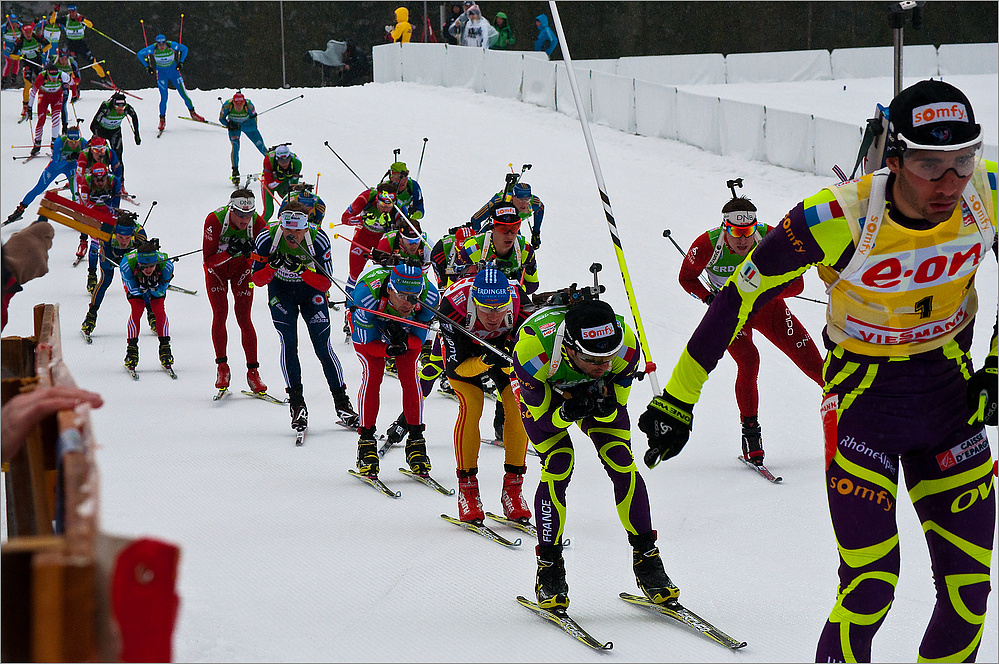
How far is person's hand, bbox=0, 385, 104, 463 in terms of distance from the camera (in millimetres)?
2189

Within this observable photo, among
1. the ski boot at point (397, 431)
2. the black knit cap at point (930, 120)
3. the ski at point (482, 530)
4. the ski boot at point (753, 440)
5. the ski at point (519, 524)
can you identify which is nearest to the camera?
the black knit cap at point (930, 120)

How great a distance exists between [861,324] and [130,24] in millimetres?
33747

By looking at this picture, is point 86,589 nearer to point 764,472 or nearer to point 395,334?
point 395,334

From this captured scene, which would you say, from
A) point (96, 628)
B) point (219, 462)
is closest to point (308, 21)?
point (219, 462)

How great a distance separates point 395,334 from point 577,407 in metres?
2.57

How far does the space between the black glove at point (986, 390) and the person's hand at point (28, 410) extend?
2490 mm

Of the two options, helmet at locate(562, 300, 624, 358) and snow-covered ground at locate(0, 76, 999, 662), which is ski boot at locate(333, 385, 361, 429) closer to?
snow-covered ground at locate(0, 76, 999, 662)

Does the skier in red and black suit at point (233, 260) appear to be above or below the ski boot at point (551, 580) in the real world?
above

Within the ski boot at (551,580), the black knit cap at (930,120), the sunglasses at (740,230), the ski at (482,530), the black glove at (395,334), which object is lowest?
the ski at (482,530)

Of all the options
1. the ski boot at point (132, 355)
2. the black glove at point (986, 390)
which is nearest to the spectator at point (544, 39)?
the ski boot at point (132, 355)

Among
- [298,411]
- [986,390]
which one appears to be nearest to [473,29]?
[298,411]

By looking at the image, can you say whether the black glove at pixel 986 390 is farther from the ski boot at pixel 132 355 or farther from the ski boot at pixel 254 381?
the ski boot at pixel 132 355

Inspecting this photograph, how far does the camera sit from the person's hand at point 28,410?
86.2 inches

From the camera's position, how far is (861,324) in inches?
127
